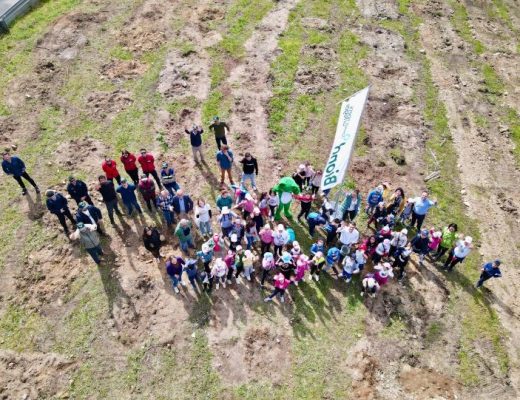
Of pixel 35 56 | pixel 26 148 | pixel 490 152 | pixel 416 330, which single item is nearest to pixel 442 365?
pixel 416 330

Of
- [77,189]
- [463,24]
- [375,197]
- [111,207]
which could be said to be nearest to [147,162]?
[111,207]

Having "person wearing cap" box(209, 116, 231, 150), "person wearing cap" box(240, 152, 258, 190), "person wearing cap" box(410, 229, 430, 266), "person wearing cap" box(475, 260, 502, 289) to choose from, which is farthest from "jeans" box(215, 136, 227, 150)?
"person wearing cap" box(475, 260, 502, 289)

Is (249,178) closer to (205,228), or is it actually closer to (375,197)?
(205,228)

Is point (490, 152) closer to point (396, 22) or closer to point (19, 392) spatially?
point (396, 22)

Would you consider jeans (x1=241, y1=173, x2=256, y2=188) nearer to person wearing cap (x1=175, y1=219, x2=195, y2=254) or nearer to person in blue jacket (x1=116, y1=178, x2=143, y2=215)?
person wearing cap (x1=175, y1=219, x2=195, y2=254)

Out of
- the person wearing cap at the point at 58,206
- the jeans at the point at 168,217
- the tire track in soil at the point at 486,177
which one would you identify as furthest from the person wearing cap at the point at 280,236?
the person wearing cap at the point at 58,206

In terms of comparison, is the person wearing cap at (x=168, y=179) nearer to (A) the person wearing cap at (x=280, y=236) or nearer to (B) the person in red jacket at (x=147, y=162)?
(B) the person in red jacket at (x=147, y=162)

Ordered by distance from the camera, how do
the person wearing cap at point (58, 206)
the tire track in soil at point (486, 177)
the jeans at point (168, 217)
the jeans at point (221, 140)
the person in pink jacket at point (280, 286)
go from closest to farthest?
1. the person in pink jacket at point (280, 286)
2. the person wearing cap at point (58, 206)
3. the tire track in soil at point (486, 177)
4. the jeans at point (168, 217)
5. the jeans at point (221, 140)
